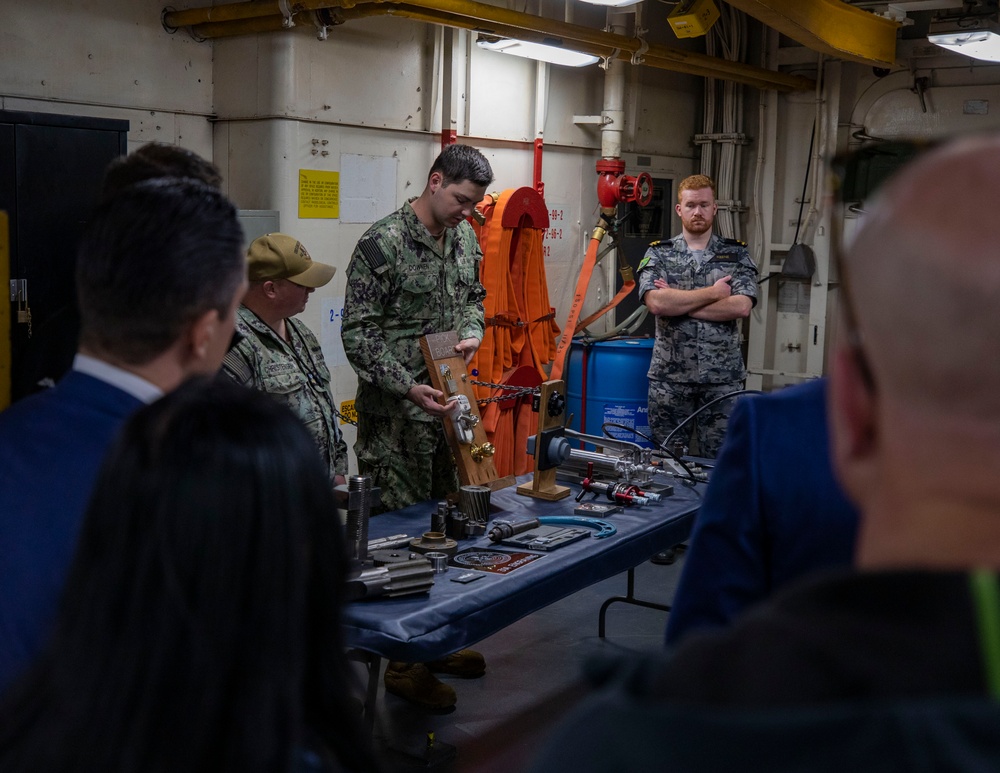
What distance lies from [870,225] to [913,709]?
28cm

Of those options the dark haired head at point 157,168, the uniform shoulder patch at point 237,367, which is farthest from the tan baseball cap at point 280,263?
the dark haired head at point 157,168

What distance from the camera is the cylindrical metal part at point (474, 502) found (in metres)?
3.01

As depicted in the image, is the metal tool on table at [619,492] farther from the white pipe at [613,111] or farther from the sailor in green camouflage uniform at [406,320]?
the white pipe at [613,111]

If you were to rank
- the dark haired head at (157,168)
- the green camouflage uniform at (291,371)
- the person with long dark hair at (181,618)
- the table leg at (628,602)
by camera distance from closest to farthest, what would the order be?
the person with long dark hair at (181,618), the dark haired head at (157,168), the green camouflage uniform at (291,371), the table leg at (628,602)

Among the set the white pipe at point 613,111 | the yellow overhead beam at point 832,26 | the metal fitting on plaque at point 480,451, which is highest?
the yellow overhead beam at point 832,26

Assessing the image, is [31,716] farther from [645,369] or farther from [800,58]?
[800,58]

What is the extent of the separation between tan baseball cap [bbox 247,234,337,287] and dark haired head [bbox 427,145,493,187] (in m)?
0.83

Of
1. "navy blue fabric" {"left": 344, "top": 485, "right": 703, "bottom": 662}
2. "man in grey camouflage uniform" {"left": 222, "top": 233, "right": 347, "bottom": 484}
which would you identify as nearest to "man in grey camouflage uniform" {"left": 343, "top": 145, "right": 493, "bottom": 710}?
"navy blue fabric" {"left": 344, "top": 485, "right": 703, "bottom": 662}

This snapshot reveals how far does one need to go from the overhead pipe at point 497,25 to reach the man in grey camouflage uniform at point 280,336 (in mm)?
1715

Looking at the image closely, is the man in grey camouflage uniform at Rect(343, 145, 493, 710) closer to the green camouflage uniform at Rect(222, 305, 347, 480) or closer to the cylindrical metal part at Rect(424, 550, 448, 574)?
the green camouflage uniform at Rect(222, 305, 347, 480)

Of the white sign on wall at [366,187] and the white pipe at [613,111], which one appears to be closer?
the white sign on wall at [366,187]

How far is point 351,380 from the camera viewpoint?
16.8 ft

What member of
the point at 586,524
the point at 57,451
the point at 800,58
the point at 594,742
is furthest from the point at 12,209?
the point at 800,58

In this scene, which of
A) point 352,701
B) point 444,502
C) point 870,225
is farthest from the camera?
point 444,502
